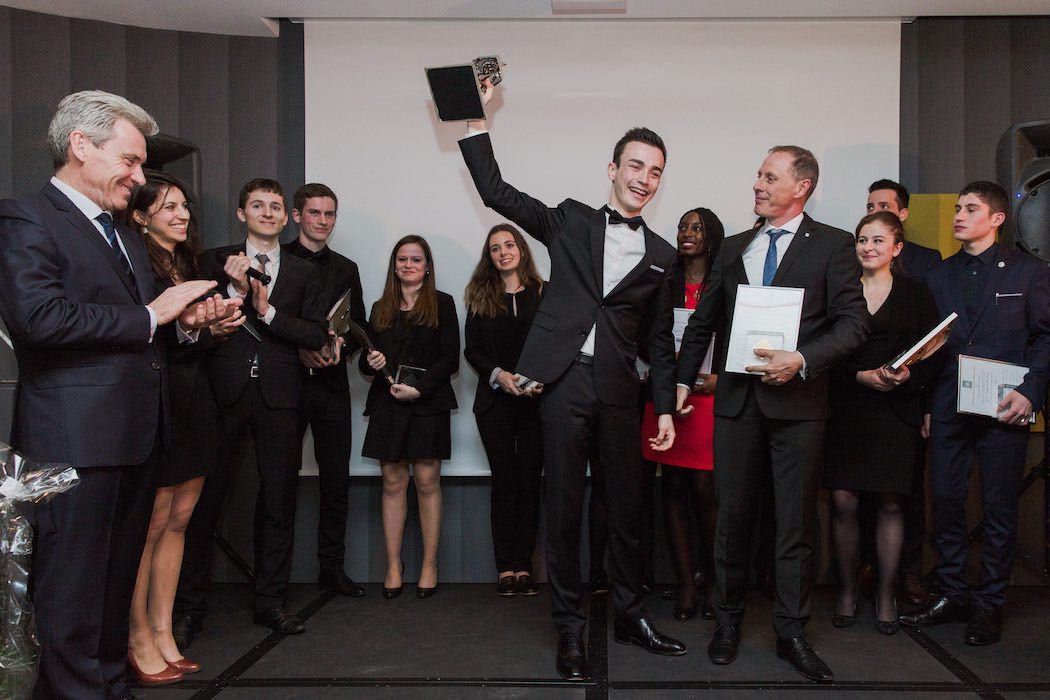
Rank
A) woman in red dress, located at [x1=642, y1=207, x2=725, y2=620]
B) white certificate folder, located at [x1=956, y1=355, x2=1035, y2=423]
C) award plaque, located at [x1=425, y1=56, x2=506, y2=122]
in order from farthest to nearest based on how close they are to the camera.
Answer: woman in red dress, located at [x1=642, y1=207, x2=725, y2=620]
white certificate folder, located at [x1=956, y1=355, x2=1035, y2=423]
award plaque, located at [x1=425, y1=56, x2=506, y2=122]

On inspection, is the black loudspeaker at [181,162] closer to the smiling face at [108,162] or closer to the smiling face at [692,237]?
the smiling face at [108,162]

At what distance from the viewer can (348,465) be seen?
12.6 ft

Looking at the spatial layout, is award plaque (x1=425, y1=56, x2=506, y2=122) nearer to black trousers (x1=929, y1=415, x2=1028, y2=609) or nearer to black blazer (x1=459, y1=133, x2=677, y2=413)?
black blazer (x1=459, y1=133, x2=677, y2=413)

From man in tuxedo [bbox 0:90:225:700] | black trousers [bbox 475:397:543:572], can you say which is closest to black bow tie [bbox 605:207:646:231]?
black trousers [bbox 475:397:543:572]

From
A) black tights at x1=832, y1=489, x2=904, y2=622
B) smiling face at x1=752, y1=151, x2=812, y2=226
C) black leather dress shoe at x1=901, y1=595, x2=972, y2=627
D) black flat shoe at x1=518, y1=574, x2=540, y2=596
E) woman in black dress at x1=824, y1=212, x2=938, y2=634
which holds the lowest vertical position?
black flat shoe at x1=518, y1=574, x2=540, y2=596

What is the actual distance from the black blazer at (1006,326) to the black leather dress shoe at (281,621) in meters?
2.69

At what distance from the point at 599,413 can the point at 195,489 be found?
1.45 metres

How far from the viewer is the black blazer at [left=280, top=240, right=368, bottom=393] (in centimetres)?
372

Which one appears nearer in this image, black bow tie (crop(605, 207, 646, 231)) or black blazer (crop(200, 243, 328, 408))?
black bow tie (crop(605, 207, 646, 231))

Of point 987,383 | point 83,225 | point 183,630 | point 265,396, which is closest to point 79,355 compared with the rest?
point 83,225

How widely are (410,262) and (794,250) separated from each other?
1.77 meters

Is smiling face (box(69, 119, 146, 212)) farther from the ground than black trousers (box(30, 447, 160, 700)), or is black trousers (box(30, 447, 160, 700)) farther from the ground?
smiling face (box(69, 119, 146, 212))

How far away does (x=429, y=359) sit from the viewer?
12.6ft

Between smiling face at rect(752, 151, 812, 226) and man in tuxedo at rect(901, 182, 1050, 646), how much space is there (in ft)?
3.08
